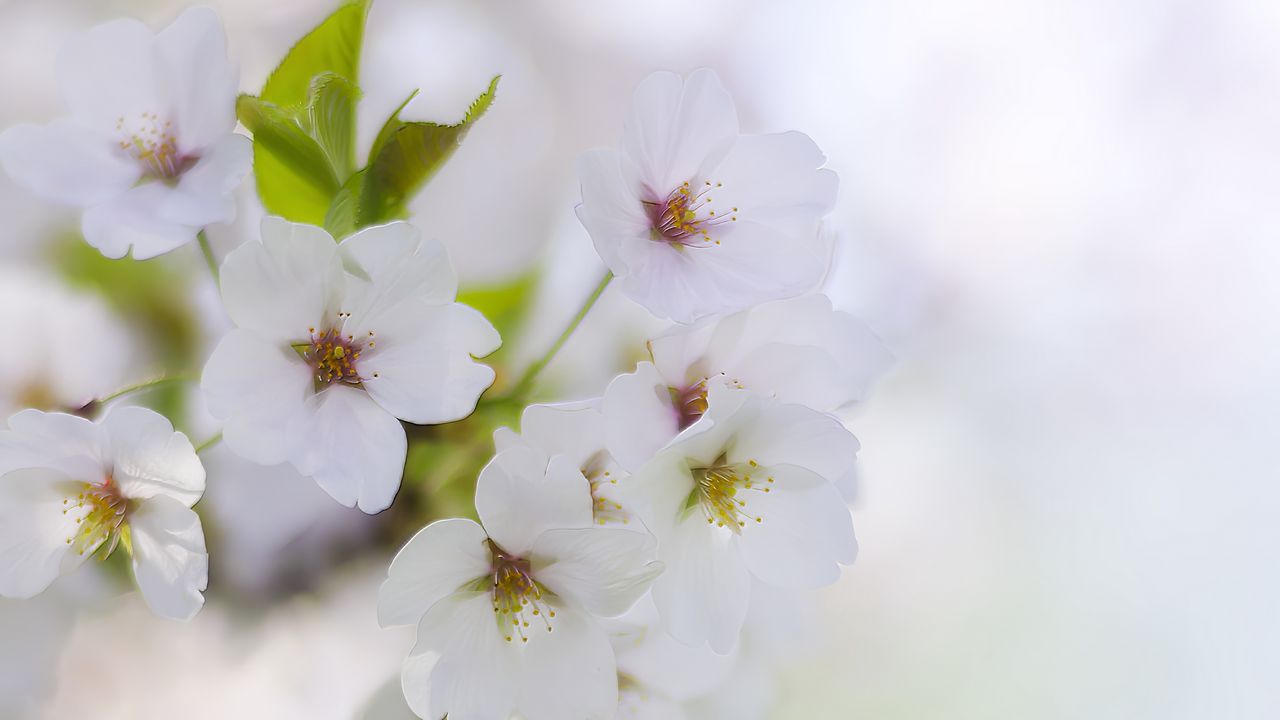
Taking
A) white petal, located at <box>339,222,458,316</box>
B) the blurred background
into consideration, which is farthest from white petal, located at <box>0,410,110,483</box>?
the blurred background

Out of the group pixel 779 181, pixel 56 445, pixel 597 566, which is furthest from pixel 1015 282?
pixel 56 445

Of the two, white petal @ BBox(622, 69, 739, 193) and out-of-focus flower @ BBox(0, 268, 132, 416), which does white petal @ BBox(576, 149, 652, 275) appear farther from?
out-of-focus flower @ BBox(0, 268, 132, 416)

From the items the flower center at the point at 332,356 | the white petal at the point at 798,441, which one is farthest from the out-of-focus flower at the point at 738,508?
the flower center at the point at 332,356

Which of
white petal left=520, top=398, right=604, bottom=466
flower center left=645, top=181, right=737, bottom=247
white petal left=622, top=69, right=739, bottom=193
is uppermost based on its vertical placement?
white petal left=622, top=69, right=739, bottom=193

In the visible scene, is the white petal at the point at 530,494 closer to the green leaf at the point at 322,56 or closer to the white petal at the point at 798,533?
the white petal at the point at 798,533

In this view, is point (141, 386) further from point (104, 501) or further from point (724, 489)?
point (724, 489)

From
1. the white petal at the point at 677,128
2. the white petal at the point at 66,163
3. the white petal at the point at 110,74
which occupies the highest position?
the white petal at the point at 677,128

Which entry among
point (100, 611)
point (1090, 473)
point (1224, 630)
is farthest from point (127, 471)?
point (1224, 630)
